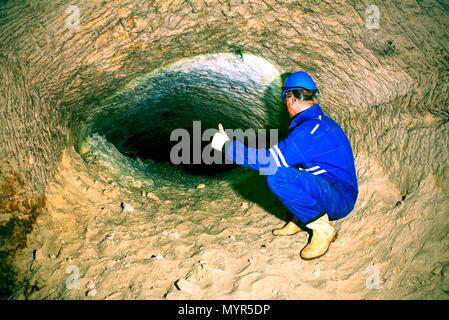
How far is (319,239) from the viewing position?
241 cm

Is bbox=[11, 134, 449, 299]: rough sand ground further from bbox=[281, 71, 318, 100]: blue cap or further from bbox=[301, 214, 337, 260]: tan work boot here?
bbox=[281, 71, 318, 100]: blue cap

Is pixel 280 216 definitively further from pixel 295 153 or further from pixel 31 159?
pixel 31 159

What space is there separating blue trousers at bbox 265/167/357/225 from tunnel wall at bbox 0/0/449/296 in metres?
0.66

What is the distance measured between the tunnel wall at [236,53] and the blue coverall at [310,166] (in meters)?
0.63

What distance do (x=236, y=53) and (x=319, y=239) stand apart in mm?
2176

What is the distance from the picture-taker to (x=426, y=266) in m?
1.93

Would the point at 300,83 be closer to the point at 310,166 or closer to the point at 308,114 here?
the point at 308,114

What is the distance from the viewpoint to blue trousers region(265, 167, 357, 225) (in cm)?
228

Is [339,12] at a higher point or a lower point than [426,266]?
higher

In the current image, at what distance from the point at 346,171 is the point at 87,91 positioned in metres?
2.90
